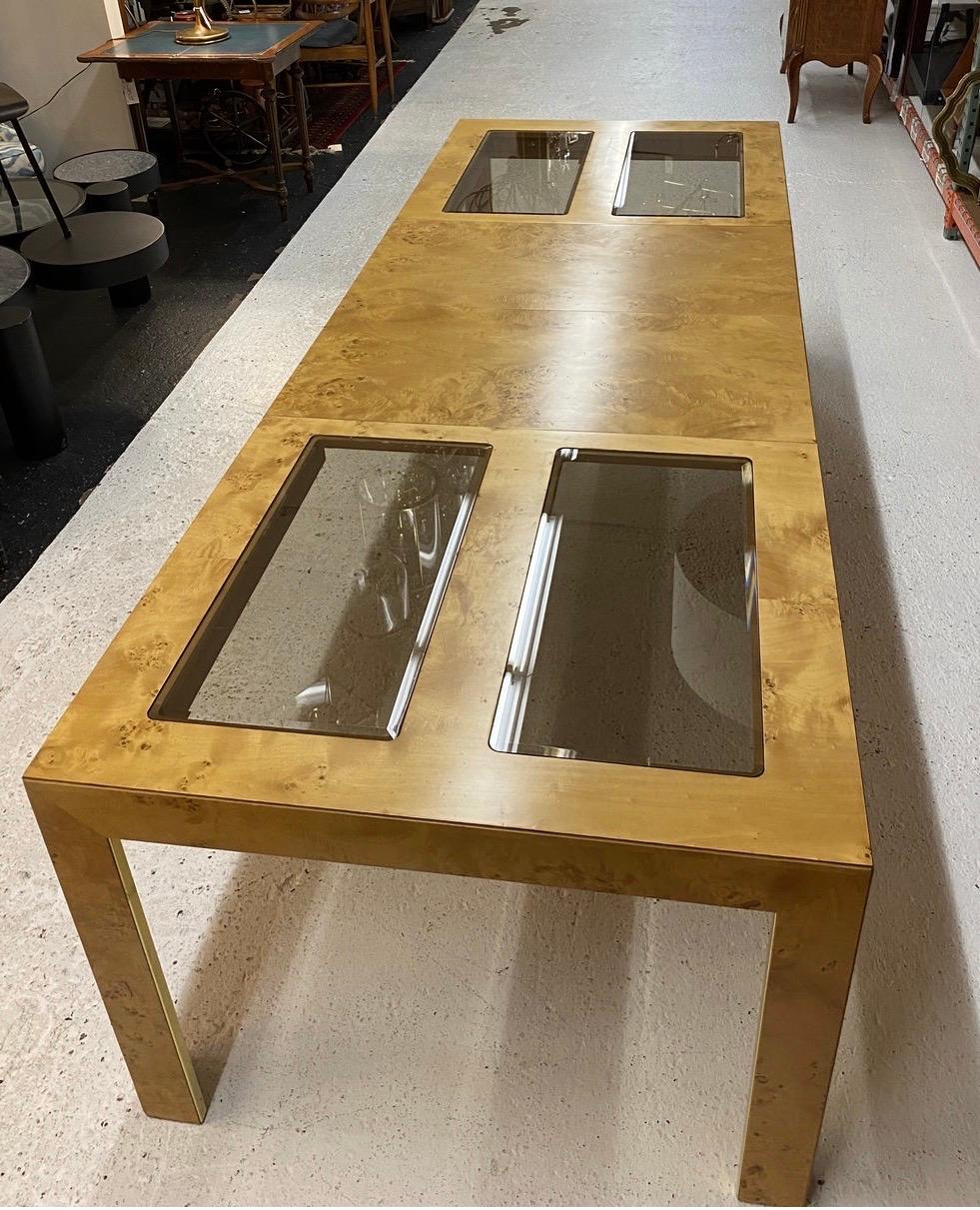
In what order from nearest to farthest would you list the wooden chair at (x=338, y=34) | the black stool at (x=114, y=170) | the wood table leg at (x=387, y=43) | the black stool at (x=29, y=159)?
the black stool at (x=29, y=159), the black stool at (x=114, y=170), the wooden chair at (x=338, y=34), the wood table leg at (x=387, y=43)

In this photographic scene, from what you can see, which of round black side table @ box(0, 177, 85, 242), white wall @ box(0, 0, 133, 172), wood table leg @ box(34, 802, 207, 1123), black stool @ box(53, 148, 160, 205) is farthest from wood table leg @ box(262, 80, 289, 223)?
wood table leg @ box(34, 802, 207, 1123)

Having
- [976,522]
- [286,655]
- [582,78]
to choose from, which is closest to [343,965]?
[286,655]

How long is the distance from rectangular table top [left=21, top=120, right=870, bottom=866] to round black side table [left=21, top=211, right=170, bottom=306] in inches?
34.8

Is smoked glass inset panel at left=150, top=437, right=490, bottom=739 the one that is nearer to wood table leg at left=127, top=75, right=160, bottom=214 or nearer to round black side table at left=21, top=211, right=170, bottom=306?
round black side table at left=21, top=211, right=170, bottom=306

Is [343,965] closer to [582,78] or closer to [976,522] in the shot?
[976,522]

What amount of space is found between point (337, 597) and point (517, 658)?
30 centimetres

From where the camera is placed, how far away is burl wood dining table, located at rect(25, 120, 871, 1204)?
3.51ft

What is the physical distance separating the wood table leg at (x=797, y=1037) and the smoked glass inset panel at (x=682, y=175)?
5.77 feet

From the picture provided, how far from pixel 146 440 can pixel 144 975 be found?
5.82ft

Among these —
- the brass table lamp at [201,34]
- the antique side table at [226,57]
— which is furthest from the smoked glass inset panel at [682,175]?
the brass table lamp at [201,34]

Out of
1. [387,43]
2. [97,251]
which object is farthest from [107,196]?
[387,43]

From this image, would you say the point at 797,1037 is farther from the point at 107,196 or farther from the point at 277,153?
the point at 277,153

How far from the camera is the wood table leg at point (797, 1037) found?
3.36 feet

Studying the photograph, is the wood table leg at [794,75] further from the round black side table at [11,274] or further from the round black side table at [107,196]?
the round black side table at [11,274]
